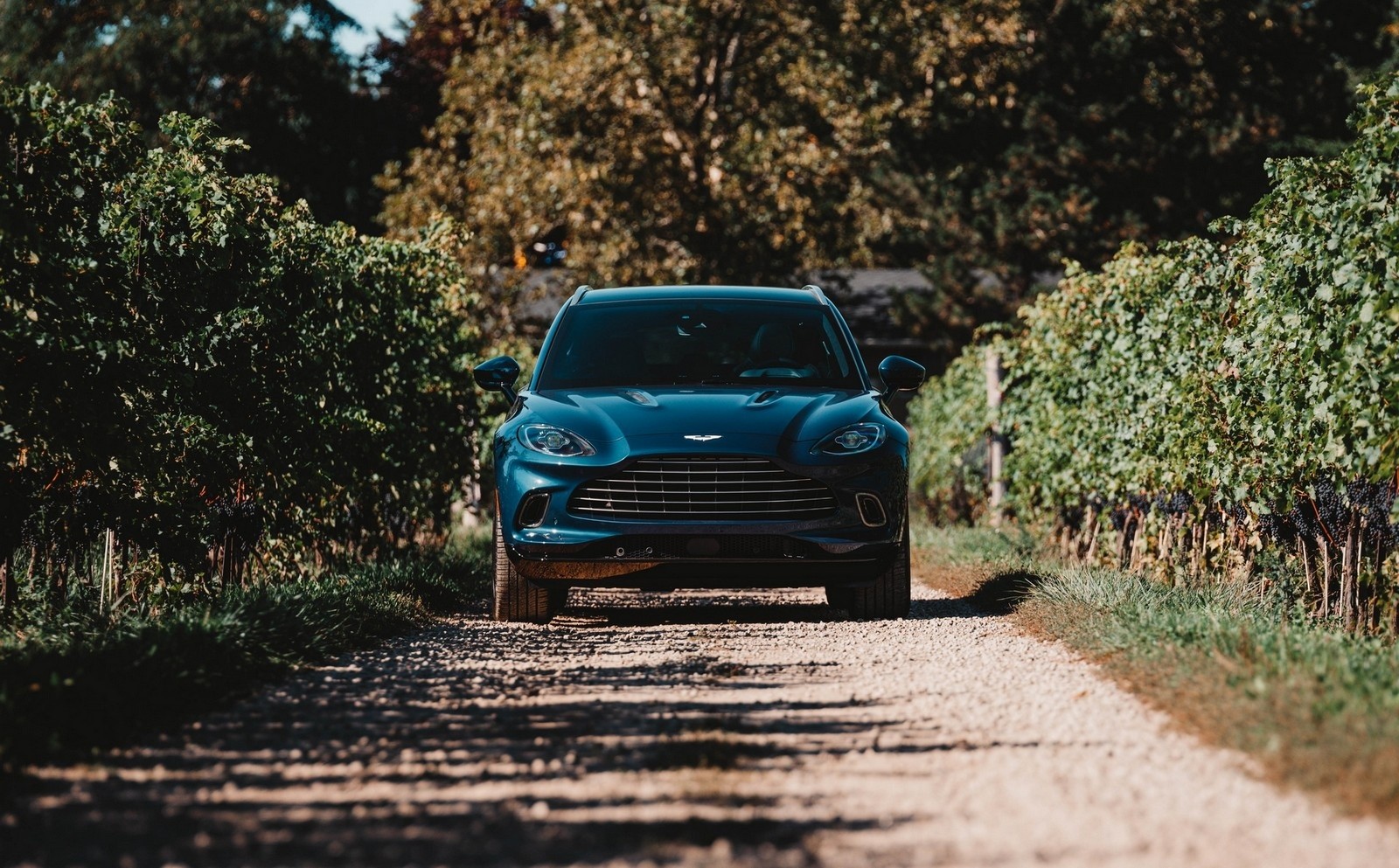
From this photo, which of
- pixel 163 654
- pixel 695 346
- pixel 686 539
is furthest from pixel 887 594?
pixel 163 654

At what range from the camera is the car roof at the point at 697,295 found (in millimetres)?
9562

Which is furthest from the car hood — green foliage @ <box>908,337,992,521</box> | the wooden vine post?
green foliage @ <box>908,337,992,521</box>

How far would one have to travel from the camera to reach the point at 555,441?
316 inches

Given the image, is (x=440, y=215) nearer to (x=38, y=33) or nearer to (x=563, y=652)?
(x=563, y=652)

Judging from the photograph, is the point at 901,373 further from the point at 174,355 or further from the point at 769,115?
the point at 769,115

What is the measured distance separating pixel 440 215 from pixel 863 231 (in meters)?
17.3

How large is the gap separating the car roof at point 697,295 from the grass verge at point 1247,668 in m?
A: 2.14

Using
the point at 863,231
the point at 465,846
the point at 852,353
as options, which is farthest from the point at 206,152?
the point at 863,231

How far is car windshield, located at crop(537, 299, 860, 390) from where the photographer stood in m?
8.93

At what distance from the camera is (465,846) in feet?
11.4

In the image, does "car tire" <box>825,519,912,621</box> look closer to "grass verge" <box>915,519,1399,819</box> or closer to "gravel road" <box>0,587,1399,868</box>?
"grass verge" <box>915,519,1399,819</box>

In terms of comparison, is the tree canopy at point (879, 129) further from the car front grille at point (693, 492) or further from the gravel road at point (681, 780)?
the gravel road at point (681, 780)

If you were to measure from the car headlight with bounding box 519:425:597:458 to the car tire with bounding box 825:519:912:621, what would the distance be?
167 centimetres

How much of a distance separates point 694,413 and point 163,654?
10.8 ft
